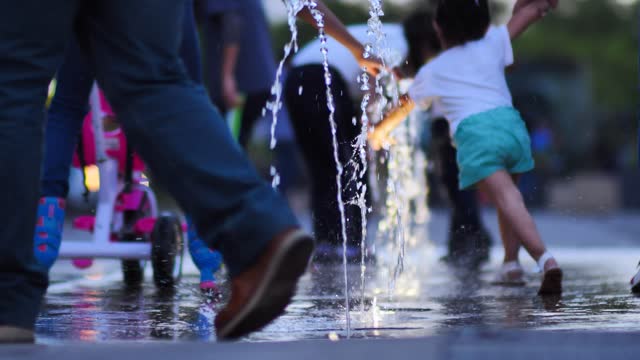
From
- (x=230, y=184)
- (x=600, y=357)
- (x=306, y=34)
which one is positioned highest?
(x=306, y=34)

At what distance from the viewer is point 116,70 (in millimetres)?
3314

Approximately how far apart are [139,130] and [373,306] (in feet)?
6.57

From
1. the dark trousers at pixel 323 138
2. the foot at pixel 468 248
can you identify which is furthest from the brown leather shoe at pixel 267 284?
the foot at pixel 468 248

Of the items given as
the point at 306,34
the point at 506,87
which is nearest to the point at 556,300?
the point at 506,87

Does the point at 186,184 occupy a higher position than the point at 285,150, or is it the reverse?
the point at 285,150

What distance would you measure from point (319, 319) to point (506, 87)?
6.31 ft

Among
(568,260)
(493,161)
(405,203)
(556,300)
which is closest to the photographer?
(556,300)

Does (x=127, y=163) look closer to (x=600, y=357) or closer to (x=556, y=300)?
(x=556, y=300)

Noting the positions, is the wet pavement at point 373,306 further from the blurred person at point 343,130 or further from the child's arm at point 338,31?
the child's arm at point 338,31

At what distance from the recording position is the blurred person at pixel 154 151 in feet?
10.8

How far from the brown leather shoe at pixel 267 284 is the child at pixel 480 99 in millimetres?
2440

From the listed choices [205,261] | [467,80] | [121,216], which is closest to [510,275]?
[467,80]

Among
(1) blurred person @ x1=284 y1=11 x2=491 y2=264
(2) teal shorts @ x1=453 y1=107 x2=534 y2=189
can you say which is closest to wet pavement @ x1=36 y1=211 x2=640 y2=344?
(1) blurred person @ x1=284 y1=11 x2=491 y2=264

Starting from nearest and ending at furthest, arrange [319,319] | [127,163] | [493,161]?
[319,319], [493,161], [127,163]
